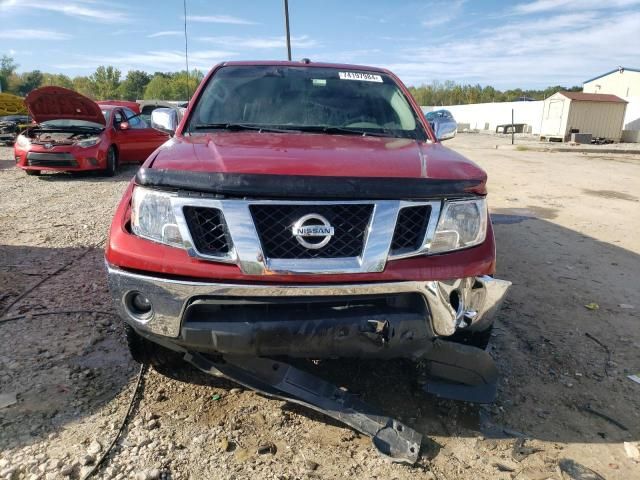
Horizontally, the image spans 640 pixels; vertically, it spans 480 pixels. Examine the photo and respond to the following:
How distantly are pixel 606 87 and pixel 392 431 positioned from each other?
4621cm

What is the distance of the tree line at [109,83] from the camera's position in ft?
227

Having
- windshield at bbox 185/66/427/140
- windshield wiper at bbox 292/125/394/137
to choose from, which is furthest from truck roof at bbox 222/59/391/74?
Result: windshield wiper at bbox 292/125/394/137

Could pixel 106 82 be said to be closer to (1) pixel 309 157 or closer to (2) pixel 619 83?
(2) pixel 619 83

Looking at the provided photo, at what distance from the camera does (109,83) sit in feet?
259

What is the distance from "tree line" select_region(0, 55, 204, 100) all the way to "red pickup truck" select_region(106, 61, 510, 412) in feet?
229

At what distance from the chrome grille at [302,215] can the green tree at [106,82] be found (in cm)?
8215

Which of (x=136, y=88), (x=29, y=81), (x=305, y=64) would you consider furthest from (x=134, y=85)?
(x=305, y=64)

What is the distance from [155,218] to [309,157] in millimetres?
729

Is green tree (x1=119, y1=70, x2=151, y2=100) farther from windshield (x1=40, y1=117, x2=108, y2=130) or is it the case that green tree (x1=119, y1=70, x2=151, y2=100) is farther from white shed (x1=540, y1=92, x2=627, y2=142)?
windshield (x1=40, y1=117, x2=108, y2=130)

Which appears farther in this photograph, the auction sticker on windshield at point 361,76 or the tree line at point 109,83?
the tree line at point 109,83

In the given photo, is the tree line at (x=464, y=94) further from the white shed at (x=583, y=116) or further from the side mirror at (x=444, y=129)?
the side mirror at (x=444, y=129)

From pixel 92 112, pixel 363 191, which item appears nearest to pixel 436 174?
pixel 363 191

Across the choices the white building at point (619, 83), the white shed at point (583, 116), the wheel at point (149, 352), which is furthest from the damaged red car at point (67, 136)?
the white building at point (619, 83)

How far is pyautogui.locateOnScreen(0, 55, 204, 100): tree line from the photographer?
6906 cm
